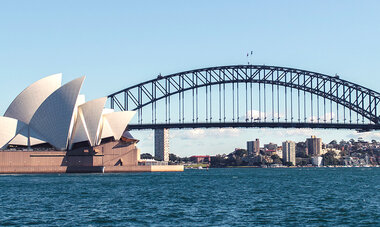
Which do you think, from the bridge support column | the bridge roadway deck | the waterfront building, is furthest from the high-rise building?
the bridge roadway deck

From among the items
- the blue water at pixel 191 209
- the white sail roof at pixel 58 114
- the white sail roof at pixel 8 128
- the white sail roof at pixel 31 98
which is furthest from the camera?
the white sail roof at pixel 8 128

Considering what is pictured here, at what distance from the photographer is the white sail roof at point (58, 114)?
232ft

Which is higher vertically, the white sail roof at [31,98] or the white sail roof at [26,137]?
the white sail roof at [31,98]

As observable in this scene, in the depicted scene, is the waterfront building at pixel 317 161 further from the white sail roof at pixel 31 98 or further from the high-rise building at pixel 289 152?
the white sail roof at pixel 31 98

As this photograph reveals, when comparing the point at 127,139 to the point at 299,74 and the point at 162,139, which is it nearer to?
the point at 299,74

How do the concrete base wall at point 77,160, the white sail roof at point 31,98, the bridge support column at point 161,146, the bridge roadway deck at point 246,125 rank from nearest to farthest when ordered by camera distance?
the white sail roof at point 31,98
the concrete base wall at point 77,160
the bridge roadway deck at point 246,125
the bridge support column at point 161,146

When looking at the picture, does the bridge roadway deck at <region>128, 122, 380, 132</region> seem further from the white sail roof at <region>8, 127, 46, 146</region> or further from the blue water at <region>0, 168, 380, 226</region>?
the blue water at <region>0, 168, 380, 226</region>

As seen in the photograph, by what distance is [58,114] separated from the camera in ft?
236

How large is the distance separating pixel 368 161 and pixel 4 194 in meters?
163

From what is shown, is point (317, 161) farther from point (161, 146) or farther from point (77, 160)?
point (77, 160)

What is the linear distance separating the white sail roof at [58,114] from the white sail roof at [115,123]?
17.2 feet

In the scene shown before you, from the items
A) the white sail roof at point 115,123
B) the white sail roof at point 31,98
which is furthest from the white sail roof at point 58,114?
the white sail roof at point 115,123

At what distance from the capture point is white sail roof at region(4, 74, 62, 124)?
2825 inches

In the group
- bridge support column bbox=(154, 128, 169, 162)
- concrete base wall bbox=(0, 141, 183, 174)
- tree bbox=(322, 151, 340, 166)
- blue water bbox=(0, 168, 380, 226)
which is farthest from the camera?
tree bbox=(322, 151, 340, 166)
